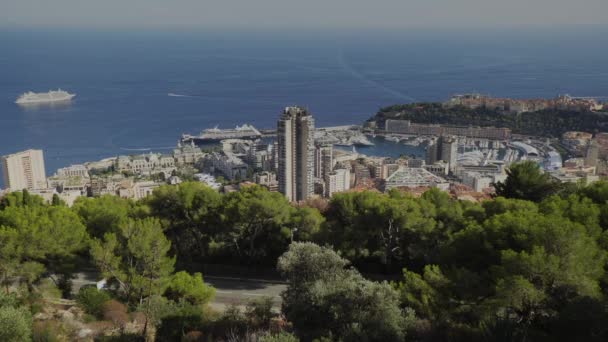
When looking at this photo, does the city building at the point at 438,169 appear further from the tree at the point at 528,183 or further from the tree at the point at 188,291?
the tree at the point at 188,291

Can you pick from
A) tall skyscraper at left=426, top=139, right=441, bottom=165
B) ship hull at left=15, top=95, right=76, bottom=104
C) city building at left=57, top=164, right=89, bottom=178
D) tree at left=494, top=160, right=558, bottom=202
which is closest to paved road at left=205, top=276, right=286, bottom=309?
tree at left=494, top=160, right=558, bottom=202

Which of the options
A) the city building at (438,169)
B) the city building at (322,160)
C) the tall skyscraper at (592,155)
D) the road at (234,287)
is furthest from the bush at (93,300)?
the tall skyscraper at (592,155)

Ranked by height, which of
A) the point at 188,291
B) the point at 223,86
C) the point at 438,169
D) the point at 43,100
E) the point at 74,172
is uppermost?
the point at 188,291

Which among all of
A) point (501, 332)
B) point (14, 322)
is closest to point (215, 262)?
point (14, 322)

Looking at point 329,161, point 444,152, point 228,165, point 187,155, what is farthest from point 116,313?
point 444,152

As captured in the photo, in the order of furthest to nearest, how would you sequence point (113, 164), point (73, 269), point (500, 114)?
point (500, 114) → point (113, 164) → point (73, 269)

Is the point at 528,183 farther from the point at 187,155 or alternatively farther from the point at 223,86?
the point at 223,86

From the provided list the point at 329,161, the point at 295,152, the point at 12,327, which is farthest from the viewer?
the point at 329,161

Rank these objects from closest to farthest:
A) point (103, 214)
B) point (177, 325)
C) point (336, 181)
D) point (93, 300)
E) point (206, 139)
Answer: point (177, 325), point (93, 300), point (103, 214), point (336, 181), point (206, 139)

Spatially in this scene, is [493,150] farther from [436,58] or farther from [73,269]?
[436,58]
